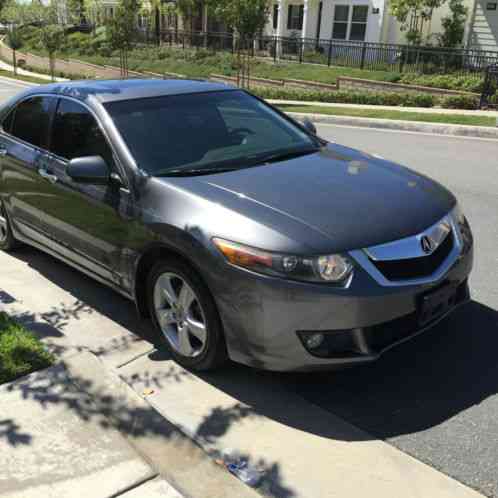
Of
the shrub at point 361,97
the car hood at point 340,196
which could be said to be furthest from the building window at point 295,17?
the car hood at point 340,196

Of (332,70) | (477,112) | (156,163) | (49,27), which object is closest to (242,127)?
(156,163)

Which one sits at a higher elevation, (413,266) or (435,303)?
(413,266)

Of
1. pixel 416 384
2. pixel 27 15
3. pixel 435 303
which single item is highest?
pixel 27 15

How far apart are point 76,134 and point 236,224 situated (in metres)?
1.82

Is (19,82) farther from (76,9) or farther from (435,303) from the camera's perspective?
(435,303)

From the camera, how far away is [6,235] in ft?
18.8

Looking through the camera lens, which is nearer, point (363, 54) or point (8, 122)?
point (8, 122)

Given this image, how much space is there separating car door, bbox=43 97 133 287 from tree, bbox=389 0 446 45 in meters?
24.3

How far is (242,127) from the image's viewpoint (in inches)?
179

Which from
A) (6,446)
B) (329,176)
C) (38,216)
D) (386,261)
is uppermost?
(329,176)

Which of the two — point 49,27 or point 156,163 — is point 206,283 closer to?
point 156,163

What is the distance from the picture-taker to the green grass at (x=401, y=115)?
1365cm

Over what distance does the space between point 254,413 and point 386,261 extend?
1.09 meters

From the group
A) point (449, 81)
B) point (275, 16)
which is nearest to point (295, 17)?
point (275, 16)
